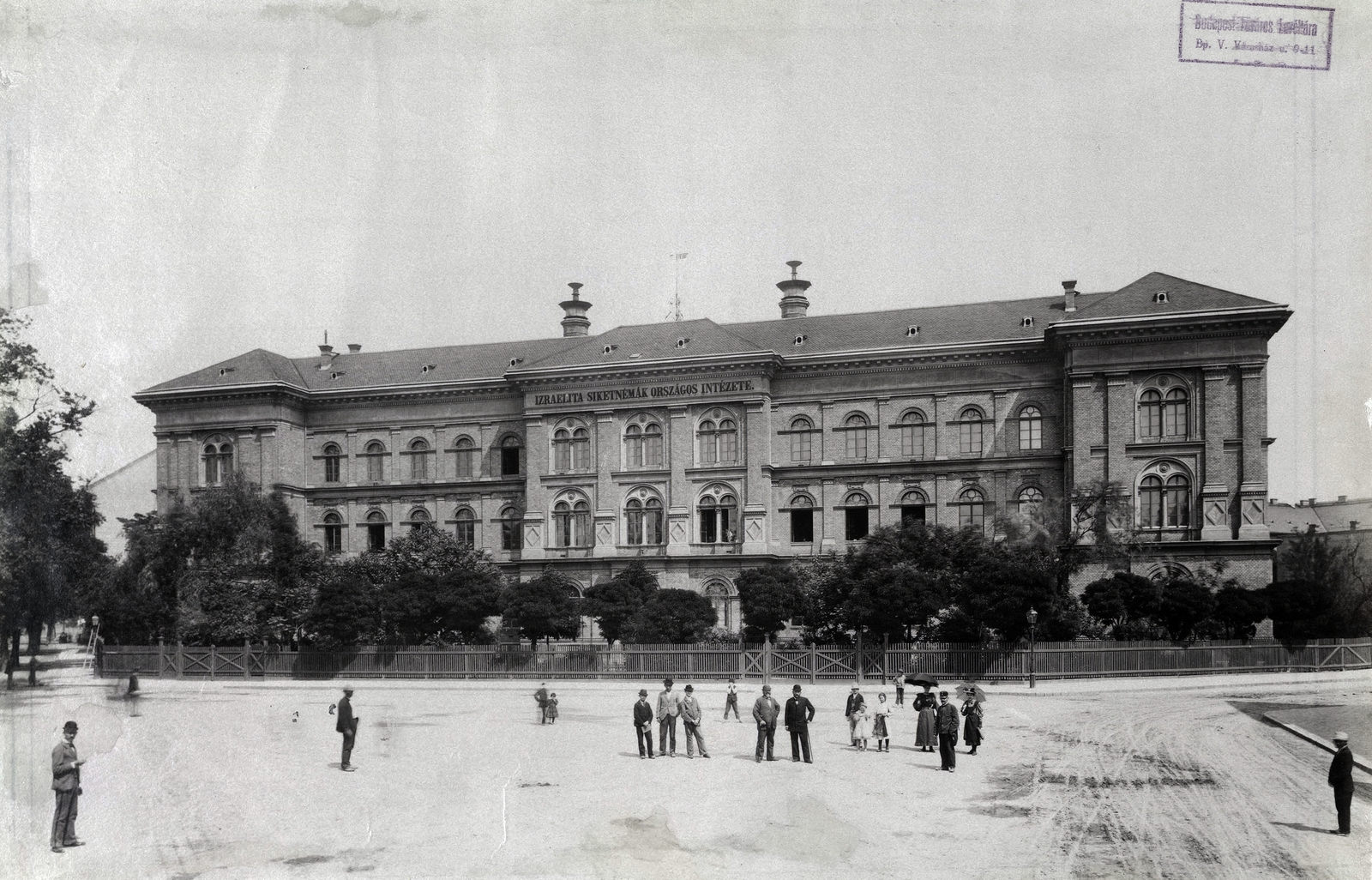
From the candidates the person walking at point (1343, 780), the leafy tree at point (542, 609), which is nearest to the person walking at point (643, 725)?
the person walking at point (1343, 780)

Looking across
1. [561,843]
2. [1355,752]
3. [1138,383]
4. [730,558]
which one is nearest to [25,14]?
[561,843]

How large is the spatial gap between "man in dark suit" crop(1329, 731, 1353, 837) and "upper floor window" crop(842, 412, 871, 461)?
34.5 m

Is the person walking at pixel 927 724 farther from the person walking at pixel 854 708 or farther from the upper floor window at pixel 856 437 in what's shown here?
the upper floor window at pixel 856 437

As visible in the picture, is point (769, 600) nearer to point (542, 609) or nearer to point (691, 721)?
point (542, 609)

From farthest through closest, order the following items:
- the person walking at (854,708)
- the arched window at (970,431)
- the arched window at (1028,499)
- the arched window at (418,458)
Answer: the arched window at (418,458), the arched window at (970,431), the arched window at (1028,499), the person walking at (854,708)

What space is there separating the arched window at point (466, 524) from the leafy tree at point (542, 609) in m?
11.2

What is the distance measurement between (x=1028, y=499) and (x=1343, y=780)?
32.2 meters

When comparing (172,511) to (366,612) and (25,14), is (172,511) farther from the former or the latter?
(25,14)

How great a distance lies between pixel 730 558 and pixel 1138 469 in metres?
16.4

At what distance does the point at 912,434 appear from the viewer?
4881 cm

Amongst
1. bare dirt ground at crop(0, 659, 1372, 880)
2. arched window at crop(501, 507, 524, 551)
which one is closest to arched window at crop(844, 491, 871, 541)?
arched window at crop(501, 507, 524, 551)

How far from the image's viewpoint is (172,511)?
45.2 metres

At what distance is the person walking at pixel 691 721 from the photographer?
2139 centimetres

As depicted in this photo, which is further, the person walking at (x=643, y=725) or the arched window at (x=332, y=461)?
the arched window at (x=332, y=461)
